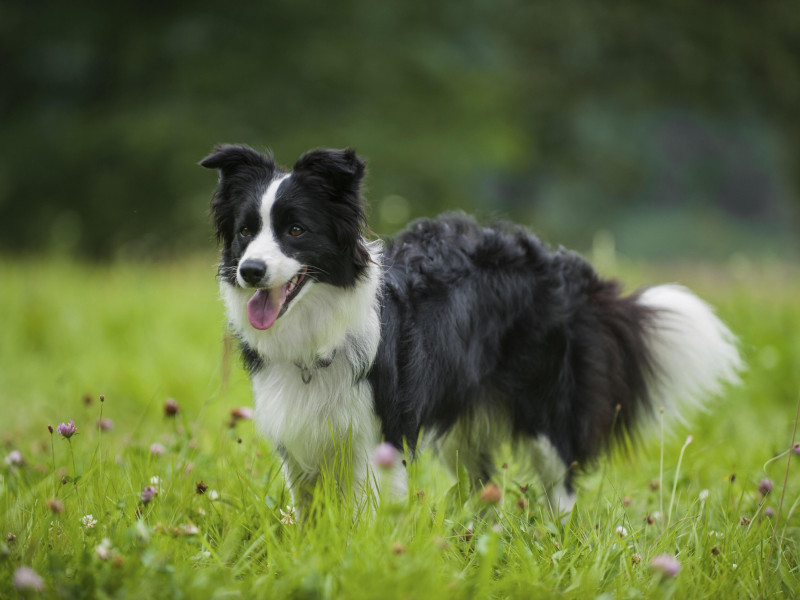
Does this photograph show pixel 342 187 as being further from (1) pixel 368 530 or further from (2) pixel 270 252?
(1) pixel 368 530

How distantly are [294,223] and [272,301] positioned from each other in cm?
31

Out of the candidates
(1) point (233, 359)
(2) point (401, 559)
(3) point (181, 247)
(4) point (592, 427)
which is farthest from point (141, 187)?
(2) point (401, 559)

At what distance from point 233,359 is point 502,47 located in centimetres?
1491

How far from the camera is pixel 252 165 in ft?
9.83

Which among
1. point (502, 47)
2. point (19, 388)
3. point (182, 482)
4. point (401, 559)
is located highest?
point (502, 47)

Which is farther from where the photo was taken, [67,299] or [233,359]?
[67,299]

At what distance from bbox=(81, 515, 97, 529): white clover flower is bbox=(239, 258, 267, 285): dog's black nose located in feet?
3.21

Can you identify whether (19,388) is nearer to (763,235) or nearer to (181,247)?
(181,247)

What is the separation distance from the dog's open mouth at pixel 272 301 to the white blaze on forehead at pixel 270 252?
0.19 ft

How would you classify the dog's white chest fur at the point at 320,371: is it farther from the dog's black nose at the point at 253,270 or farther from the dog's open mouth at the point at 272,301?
the dog's black nose at the point at 253,270

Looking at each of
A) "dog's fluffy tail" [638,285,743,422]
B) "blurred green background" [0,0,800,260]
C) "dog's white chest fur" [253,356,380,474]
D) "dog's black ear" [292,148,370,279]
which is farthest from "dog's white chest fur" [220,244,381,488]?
"blurred green background" [0,0,800,260]

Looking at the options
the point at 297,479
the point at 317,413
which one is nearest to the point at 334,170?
the point at 317,413

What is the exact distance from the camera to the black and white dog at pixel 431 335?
9.27 feet

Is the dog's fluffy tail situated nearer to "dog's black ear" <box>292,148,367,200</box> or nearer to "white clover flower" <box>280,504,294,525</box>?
"dog's black ear" <box>292,148,367,200</box>
